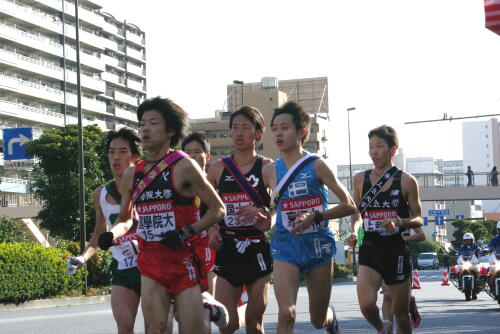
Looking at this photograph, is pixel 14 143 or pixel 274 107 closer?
pixel 14 143

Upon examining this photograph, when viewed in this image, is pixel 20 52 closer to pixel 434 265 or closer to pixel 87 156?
pixel 434 265

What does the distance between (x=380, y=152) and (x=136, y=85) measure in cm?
11390

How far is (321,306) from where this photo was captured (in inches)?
319

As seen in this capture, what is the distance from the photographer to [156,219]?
6.63 meters

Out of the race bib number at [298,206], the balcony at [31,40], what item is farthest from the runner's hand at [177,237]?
the balcony at [31,40]

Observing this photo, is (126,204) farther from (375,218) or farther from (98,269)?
(98,269)

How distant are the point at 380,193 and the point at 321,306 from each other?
1954 mm

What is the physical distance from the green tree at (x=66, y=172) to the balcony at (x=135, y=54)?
7229 centimetres

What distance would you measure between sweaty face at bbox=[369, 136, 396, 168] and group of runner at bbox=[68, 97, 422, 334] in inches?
0.5

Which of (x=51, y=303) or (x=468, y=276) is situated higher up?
(x=468, y=276)

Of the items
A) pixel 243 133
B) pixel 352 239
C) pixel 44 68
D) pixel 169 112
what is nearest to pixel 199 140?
pixel 243 133

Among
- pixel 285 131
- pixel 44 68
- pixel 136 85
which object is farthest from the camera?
pixel 136 85

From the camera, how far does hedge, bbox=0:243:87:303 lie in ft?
81.9

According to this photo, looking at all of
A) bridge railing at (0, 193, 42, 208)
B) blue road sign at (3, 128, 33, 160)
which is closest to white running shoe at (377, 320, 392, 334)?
blue road sign at (3, 128, 33, 160)
